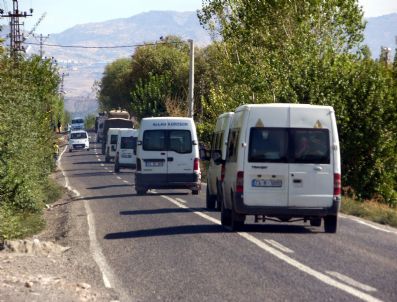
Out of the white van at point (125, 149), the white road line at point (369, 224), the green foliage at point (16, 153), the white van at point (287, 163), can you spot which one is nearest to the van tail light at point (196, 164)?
the green foliage at point (16, 153)

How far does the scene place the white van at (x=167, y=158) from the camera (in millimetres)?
31438

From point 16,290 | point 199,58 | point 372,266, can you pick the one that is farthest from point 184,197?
point 199,58

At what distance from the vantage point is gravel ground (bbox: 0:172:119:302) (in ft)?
37.6

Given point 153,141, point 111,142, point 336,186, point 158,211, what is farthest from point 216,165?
point 111,142

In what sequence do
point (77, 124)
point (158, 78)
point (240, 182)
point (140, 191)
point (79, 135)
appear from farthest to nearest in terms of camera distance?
point (77, 124)
point (79, 135)
point (158, 78)
point (140, 191)
point (240, 182)

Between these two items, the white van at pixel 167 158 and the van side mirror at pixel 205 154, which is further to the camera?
the white van at pixel 167 158

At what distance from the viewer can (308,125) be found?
18.1 meters

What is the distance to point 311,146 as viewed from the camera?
18.1 metres

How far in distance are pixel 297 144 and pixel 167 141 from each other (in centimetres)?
1356

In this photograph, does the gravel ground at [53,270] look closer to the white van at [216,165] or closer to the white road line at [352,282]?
the white road line at [352,282]

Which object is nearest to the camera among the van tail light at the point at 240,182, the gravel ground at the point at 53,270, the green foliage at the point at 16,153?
the gravel ground at the point at 53,270

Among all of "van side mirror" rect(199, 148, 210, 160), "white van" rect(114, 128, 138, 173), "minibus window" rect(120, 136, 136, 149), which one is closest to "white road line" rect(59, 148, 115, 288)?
"van side mirror" rect(199, 148, 210, 160)

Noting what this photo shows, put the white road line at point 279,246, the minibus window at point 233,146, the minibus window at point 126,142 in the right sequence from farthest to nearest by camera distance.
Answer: the minibus window at point 126,142 < the minibus window at point 233,146 < the white road line at point 279,246

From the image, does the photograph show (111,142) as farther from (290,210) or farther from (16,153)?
(290,210)
